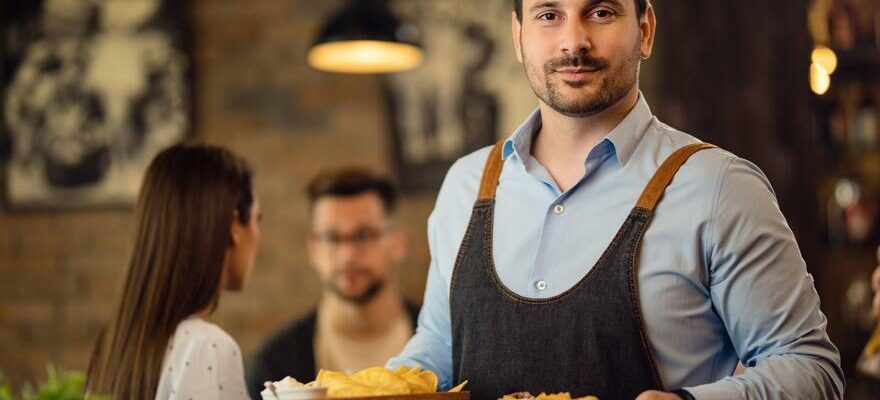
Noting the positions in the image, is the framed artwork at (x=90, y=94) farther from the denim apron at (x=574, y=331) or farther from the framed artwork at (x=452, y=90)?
the denim apron at (x=574, y=331)

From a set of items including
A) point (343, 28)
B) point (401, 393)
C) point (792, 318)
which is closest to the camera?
point (401, 393)

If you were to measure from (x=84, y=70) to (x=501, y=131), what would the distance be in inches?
81.2

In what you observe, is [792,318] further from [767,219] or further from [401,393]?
[401,393]

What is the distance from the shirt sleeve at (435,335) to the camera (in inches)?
80.5

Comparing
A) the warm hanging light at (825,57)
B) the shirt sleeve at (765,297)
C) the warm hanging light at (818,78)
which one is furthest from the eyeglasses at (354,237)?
the shirt sleeve at (765,297)

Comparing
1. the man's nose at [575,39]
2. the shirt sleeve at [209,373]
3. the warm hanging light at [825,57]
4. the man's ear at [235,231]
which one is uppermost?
the man's nose at [575,39]

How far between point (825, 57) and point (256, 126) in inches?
101

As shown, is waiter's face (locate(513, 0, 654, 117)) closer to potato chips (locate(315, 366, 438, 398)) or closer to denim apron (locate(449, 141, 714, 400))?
denim apron (locate(449, 141, 714, 400))

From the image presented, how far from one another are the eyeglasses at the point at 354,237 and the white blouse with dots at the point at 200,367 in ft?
7.75

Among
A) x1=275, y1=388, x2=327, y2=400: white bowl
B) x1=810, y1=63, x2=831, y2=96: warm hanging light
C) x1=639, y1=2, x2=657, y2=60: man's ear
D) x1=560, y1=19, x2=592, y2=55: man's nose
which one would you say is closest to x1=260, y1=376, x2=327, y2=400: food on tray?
x1=275, y1=388, x2=327, y2=400: white bowl

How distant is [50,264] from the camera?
19.0 feet

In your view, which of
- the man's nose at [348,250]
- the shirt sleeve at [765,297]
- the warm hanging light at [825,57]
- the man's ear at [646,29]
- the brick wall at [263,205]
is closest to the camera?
the shirt sleeve at [765,297]

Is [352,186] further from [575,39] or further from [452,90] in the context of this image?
[575,39]

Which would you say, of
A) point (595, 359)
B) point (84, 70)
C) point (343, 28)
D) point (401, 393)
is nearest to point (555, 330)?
point (595, 359)
